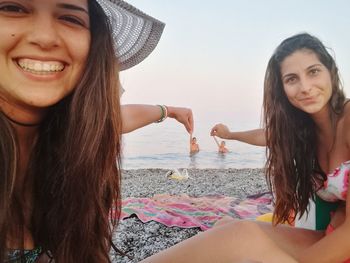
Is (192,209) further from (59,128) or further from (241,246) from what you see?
(59,128)

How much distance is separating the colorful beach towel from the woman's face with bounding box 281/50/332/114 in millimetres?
2189

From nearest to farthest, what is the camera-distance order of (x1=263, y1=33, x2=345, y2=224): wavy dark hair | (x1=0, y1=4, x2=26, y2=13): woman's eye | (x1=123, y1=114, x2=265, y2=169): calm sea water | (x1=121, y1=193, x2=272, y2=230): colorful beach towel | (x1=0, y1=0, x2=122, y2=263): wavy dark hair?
(x1=0, y1=4, x2=26, y2=13): woman's eye, (x1=0, y1=0, x2=122, y2=263): wavy dark hair, (x1=263, y1=33, x2=345, y2=224): wavy dark hair, (x1=121, y1=193, x2=272, y2=230): colorful beach towel, (x1=123, y1=114, x2=265, y2=169): calm sea water

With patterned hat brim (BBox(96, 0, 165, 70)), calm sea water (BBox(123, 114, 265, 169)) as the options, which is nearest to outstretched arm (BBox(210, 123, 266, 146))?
patterned hat brim (BBox(96, 0, 165, 70))

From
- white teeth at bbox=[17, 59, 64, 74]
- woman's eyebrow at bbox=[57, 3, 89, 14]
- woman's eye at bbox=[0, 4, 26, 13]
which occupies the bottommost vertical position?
white teeth at bbox=[17, 59, 64, 74]

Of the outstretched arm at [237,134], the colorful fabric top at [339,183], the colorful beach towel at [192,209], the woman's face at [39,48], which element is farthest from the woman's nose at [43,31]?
the outstretched arm at [237,134]

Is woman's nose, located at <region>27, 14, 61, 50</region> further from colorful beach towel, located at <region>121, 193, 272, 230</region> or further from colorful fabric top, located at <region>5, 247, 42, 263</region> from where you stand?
colorful beach towel, located at <region>121, 193, 272, 230</region>

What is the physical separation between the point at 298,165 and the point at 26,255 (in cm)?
207

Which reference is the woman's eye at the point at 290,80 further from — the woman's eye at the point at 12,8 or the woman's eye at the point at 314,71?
the woman's eye at the point at 12,8

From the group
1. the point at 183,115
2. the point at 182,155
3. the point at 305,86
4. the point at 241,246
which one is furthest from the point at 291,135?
the point at 182,155

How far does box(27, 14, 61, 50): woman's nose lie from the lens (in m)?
1.33

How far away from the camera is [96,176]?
169 cm

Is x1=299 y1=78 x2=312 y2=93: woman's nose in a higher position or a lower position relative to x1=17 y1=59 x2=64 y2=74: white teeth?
lower

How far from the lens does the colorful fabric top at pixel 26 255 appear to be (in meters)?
1.64

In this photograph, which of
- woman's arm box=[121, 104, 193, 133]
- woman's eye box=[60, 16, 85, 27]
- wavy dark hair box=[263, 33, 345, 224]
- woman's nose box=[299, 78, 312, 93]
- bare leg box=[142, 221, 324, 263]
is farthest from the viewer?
wavy dark hair box=[263, 33, 345, 224]
